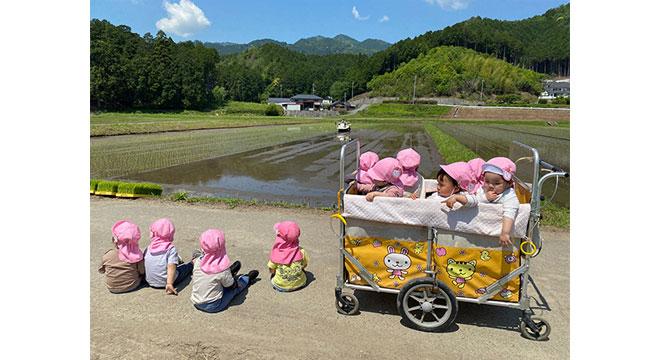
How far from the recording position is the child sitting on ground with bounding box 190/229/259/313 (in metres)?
4.34

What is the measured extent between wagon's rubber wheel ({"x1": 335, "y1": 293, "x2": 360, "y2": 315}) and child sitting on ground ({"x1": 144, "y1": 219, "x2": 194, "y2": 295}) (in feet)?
6.56

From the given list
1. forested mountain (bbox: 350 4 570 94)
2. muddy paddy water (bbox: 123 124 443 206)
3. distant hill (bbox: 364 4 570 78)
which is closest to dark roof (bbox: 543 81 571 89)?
forested mountain (bbox: 350 4 570 94)

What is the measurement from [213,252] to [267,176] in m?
10.9

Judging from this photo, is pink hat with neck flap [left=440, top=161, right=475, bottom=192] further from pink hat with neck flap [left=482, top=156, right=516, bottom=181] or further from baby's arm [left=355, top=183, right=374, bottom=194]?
baby's arm [left=355, top=183, right=374, bottom=194]

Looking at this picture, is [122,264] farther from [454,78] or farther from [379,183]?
[454,78]

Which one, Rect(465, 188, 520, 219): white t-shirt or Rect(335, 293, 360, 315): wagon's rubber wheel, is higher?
Rect(465, 188, 520, 219): white t-shirt

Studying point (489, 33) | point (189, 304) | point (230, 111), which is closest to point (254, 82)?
point (230, 111)

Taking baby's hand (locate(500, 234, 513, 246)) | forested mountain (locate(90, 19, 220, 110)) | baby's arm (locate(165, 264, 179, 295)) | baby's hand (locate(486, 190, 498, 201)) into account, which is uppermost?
forested mountain (locate(90, 19, 220, 110))

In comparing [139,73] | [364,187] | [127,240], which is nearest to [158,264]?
[127,240]

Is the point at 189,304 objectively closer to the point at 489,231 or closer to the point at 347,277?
the point at 347,277

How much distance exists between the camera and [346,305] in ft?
14.5

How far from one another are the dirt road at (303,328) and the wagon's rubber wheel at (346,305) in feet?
0.27

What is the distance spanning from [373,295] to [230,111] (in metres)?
88.1

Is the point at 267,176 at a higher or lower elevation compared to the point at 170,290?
higher
